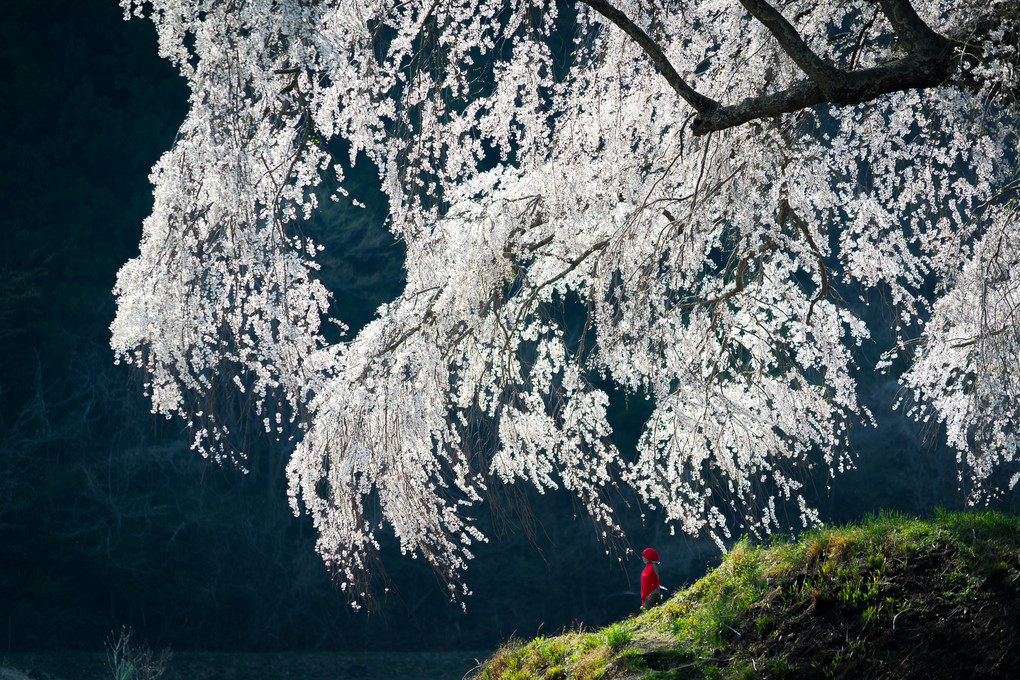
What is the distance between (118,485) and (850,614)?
11.5 metres

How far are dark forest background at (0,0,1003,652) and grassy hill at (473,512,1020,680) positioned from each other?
812 cm

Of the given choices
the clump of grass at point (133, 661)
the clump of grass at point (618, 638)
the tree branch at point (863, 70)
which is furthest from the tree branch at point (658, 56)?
the clump of grass at point (133, 661)

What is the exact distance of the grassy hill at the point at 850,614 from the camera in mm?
2855

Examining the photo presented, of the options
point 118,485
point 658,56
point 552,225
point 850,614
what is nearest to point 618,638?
point 850,614

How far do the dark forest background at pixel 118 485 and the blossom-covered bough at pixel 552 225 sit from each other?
8273 mm

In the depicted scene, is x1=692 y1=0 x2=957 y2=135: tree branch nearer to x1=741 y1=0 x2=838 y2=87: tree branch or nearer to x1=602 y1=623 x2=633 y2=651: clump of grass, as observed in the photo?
x1=741 y1=0 x2=838 y2=87: tree branch

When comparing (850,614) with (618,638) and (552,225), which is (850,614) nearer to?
(618,638)

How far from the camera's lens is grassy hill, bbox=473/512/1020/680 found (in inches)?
112

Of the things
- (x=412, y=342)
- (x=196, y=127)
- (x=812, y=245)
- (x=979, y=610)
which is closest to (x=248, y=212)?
(x=196, y=127)

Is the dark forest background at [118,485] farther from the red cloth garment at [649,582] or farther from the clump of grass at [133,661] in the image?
the red cloth garment at [649,582]

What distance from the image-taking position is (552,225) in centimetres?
372

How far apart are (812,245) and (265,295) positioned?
2.47 meters

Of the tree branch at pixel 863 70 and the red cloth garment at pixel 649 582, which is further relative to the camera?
the red cloth garment at pixel 649 582

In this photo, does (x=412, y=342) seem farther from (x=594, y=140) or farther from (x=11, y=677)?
(x=11, y=677)
